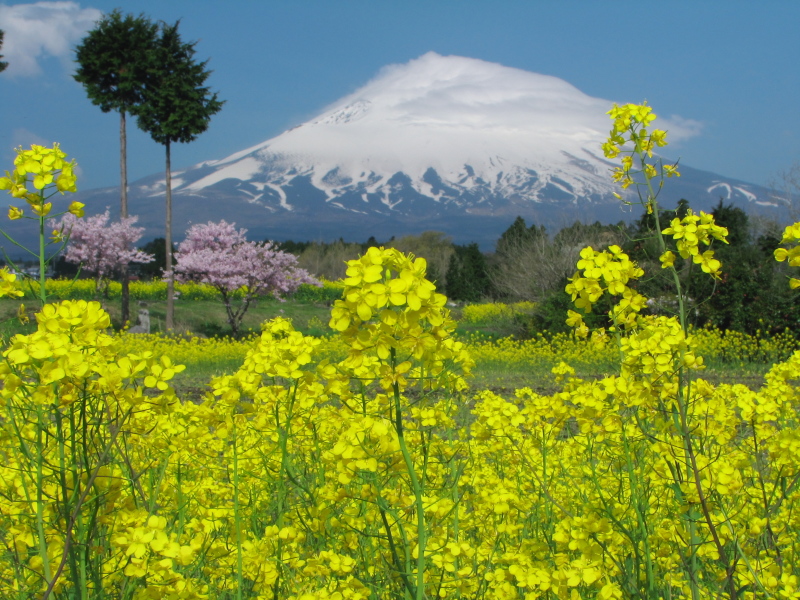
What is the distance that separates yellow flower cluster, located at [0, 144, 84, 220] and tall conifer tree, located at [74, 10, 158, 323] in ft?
60.6

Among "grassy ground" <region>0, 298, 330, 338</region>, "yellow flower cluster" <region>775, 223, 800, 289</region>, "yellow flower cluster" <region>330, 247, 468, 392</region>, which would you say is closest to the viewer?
"yellow flower cluster" <region>330, 247, 468, 392</region>

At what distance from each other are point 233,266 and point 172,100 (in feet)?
17.3

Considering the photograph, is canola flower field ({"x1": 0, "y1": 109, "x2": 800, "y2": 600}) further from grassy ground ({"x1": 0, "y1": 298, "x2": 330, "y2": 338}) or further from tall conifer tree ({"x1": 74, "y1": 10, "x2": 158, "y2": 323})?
tall conifer tree ({"x1": 74, "y1": 10, "x2": 158, "y2": 323})

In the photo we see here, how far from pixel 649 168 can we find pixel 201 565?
2154 mm

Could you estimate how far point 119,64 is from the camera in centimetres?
2003

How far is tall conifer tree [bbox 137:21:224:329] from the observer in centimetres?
1927

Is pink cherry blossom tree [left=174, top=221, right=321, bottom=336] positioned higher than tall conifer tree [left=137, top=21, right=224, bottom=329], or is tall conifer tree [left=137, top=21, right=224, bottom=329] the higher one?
tall conifer tree [left=137, top=21, right=224, bottom=329]

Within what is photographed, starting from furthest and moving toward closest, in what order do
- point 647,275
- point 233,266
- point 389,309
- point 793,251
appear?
point 233,266
point 647,275
point 793,251
point 389,309

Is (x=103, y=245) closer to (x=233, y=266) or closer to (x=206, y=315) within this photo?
(x=206, y=315)

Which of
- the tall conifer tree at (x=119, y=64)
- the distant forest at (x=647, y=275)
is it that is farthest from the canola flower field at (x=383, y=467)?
the tall conifer tree at (x=119, y=64)

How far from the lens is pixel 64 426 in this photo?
7.71 feet

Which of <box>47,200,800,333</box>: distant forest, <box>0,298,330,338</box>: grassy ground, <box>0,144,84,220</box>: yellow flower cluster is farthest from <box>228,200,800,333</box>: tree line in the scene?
<box>0,298,330,338</box>: grassy ground

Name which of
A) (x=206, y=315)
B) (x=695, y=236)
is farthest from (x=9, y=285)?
(x=206, y=315)

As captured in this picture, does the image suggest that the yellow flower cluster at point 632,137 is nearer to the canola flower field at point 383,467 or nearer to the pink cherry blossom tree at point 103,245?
the canola flower field at point 383,467
